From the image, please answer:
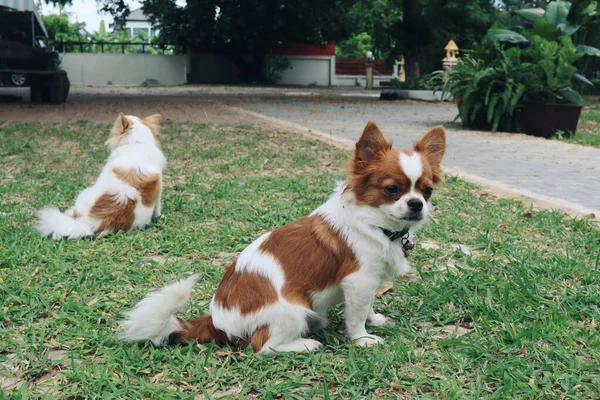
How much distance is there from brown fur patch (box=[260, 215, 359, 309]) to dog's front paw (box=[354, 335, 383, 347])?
1.07ft

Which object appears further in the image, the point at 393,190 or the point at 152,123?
the point at 152,123

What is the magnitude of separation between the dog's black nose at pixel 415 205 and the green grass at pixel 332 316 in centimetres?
70

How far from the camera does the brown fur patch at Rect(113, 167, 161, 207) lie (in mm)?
5250

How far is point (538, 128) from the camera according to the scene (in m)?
12.4

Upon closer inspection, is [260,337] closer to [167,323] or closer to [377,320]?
[167,323]

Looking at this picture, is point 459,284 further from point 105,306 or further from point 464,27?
point 464,27

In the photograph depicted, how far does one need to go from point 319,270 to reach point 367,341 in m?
0.47

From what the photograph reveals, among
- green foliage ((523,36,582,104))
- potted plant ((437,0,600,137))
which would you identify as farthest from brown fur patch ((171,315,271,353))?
green foliage ((523,36,582,104))

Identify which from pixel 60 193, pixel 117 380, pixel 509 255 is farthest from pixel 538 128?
pixel 117 380

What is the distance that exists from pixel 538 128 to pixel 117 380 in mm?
11323

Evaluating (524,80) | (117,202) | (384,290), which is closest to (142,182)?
(117,202)

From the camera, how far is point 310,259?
309cm

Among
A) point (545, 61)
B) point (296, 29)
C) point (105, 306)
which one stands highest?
point (296, 29)

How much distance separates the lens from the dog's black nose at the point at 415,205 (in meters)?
3.02
